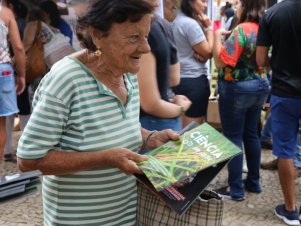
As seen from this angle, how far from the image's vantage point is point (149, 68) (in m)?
2.16

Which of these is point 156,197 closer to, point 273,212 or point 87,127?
point 87,127

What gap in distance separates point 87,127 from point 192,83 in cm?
267

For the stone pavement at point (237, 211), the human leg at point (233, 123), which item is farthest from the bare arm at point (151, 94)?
the stone pavement at point (237, 211)

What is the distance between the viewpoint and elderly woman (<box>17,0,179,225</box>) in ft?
4.50

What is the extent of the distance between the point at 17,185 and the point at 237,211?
2.67 m

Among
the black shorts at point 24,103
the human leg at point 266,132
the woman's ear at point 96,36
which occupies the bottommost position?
the human leg at point 266,132

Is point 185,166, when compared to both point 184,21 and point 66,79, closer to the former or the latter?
point 66,79

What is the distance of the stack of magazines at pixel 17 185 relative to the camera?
1375mm

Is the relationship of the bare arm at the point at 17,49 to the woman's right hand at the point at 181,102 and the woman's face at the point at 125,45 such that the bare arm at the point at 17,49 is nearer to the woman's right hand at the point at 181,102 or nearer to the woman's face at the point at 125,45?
the woman's right hand at the point at 181,102

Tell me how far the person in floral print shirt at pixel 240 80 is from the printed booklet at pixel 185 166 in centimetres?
224

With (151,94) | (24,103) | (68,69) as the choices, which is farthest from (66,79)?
(24,103)

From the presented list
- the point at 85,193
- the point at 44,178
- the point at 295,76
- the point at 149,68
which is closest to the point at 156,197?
the point at 85,193

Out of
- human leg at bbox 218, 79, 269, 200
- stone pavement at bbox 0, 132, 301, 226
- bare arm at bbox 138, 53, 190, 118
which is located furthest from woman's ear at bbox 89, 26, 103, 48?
human leg at bbox 218, 79, 269, 200

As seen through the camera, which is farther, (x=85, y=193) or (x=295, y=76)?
(x=295, y=76)
